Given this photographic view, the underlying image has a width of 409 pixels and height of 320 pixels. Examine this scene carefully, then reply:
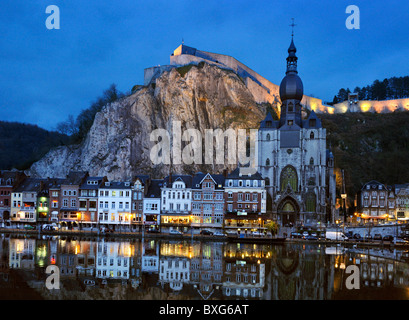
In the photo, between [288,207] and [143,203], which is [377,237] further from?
[143,203]

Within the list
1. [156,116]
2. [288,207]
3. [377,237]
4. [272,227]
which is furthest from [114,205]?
[377,237]

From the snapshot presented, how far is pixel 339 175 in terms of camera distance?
81.2 m

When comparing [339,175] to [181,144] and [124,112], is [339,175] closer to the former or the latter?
[181,144]

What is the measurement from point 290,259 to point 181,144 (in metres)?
50.2

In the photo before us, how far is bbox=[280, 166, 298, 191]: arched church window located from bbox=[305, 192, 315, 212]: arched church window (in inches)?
111

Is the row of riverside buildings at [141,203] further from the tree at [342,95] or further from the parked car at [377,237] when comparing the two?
the tree at [342,95]

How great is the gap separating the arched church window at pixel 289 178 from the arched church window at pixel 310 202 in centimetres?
283

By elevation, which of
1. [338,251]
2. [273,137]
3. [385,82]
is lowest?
[338,251]

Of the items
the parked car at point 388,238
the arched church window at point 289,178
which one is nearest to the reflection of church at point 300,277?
the parked car at point 388,238

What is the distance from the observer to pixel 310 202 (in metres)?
65.7

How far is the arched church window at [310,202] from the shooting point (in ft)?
214

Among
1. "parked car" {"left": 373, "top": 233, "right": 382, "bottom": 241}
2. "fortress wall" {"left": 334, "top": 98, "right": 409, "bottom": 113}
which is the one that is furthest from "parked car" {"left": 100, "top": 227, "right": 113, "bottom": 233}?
"fortress wall" {"left": 334, "top": 98, "right": 409, "bottom": 113}
